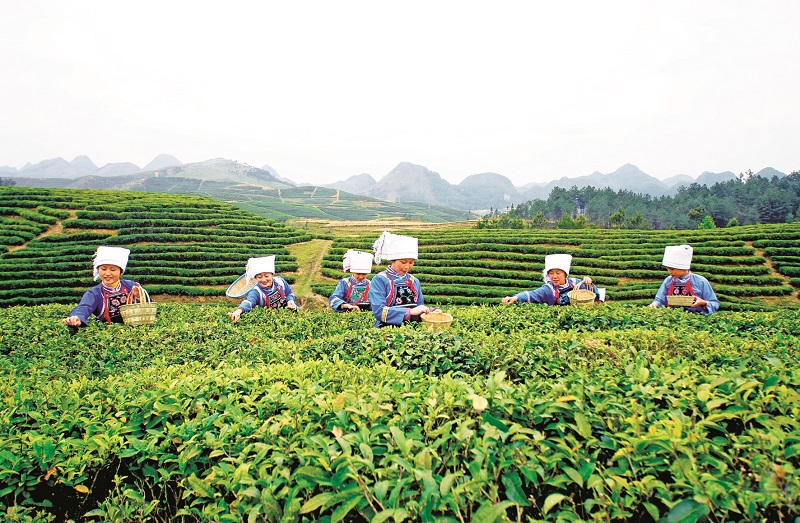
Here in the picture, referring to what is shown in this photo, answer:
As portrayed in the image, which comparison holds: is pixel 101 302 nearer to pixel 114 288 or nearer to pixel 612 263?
pixel 114 288

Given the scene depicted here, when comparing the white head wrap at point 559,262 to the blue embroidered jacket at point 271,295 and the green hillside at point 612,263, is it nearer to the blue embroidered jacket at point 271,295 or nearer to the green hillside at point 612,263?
the blue embroidered jacket at point 271,295

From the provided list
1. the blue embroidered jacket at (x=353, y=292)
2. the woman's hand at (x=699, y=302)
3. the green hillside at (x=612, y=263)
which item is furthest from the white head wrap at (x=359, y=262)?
the green hillside at (x=612, y=263)

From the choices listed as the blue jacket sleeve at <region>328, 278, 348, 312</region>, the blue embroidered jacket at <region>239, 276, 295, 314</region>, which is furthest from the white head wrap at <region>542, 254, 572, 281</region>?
the blue embroidered jacket at <region>239, 276, 295, 314</region>

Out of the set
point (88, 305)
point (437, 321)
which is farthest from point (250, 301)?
point (437, 321)

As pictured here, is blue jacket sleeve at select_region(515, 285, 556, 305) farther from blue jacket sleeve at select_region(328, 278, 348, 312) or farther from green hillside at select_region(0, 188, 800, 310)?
green hillside at select_region(0, 188, 800, 310)

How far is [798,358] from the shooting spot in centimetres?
261

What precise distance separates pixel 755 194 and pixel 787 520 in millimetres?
98902

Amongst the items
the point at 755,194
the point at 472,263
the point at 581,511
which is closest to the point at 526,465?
the point at 581,511

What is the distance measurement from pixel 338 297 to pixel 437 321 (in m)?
2.97

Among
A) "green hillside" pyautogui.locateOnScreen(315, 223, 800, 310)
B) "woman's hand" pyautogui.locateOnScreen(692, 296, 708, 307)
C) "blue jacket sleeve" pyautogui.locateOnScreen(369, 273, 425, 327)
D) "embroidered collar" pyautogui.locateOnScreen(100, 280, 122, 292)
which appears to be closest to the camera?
"blue jacket sleeve" pyautogui.locateOnScreen(369, 273, 425, 327)

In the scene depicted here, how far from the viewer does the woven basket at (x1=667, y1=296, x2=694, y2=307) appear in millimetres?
5859

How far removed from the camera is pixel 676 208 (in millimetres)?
72500

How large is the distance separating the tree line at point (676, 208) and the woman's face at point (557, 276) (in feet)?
162

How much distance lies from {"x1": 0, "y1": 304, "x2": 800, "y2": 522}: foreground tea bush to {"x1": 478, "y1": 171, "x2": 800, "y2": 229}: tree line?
178 feet
